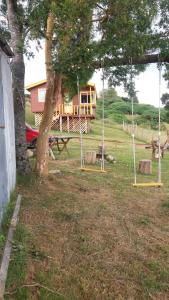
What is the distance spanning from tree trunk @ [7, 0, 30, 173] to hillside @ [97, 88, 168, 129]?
3177 cm

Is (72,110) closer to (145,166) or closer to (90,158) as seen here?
(90,158)

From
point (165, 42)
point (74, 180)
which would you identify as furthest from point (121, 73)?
point (74, 180)

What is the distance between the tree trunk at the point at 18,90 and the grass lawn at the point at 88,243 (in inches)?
20.8

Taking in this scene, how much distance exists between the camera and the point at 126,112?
56.3m

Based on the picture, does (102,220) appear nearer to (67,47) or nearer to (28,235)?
(28,235)

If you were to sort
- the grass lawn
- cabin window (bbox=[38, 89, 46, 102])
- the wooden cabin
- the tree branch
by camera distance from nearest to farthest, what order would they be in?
1. the grass lawn
2. the tree branch
3. the wooden cabin
4. cabin window (bbox=[38, 89, 46, 102])

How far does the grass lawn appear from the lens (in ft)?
13.1

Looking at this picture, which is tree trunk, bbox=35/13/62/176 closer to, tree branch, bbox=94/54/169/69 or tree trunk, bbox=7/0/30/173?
tree trunk, bbox=7/0/30/173

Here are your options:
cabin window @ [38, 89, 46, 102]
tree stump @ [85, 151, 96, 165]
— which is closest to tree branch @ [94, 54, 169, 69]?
tree stump @ [85, 151, 96, 165]

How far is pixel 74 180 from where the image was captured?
9430 millimetres

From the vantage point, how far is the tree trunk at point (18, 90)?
323 inches

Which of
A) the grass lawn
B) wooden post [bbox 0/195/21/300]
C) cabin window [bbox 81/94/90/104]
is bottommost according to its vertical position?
the grass lawn

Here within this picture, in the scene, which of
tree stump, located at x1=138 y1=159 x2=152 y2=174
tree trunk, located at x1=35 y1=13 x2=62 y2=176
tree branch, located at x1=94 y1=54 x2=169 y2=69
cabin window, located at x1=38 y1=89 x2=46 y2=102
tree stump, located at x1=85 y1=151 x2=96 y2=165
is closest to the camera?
tree branch, located at x1=94 y1=54 x2=169 y2=69

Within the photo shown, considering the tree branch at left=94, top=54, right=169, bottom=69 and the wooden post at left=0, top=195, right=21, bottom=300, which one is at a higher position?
the tree branch at left=94, top=54, right=169, bottom=69
